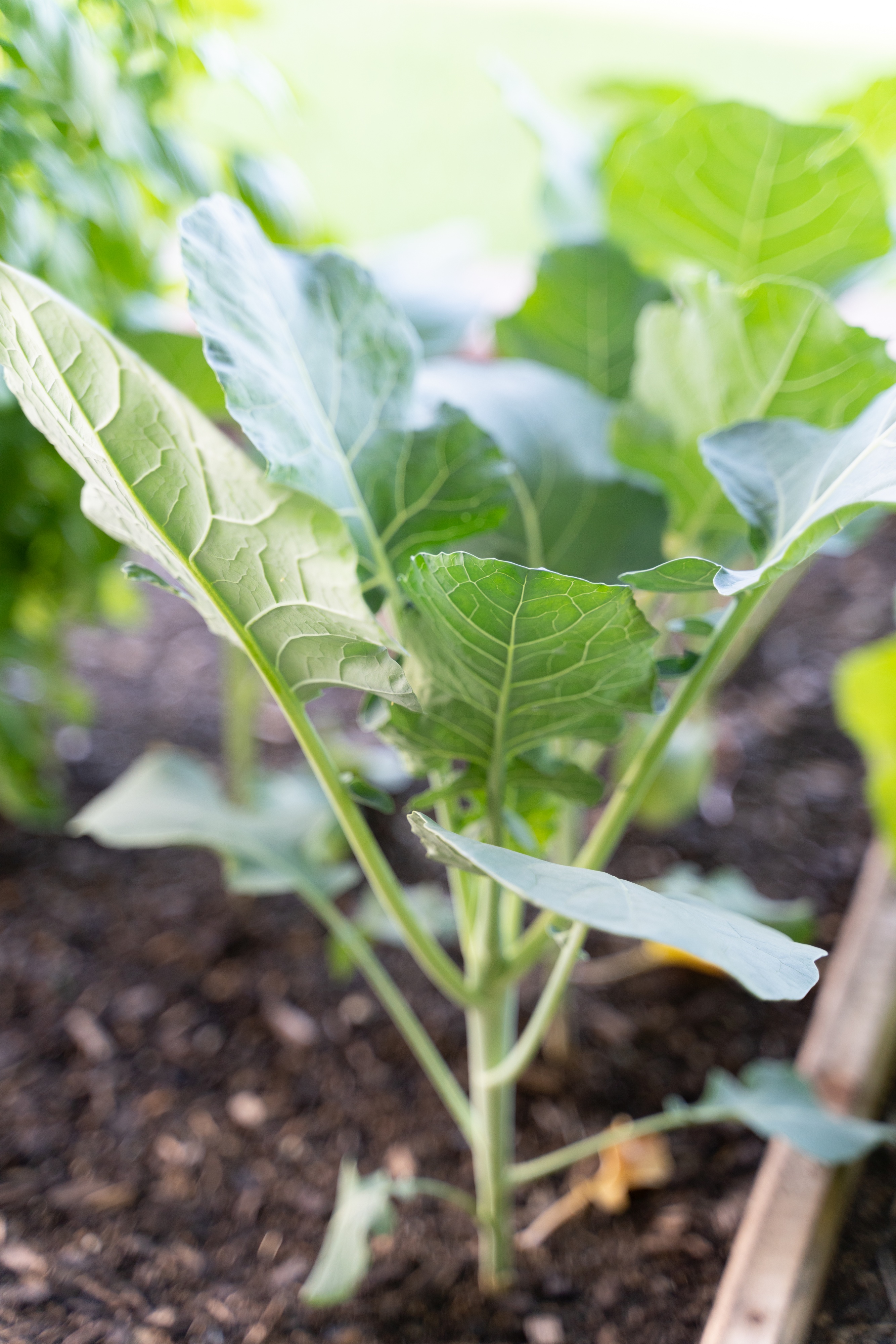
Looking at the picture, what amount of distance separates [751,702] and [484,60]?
94cm

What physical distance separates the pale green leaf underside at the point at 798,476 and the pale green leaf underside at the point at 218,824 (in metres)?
0.44

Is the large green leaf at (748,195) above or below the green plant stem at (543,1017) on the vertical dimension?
above

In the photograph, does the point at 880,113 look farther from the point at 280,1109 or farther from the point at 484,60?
the point at 280,1109

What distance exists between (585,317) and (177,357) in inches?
11.3

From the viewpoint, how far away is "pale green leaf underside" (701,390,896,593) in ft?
1.23

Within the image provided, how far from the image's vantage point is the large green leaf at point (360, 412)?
43 cm

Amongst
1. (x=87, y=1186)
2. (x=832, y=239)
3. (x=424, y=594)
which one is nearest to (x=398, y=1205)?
(x=87, y=1186)

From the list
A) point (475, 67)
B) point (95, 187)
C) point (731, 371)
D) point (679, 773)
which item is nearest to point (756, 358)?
point (731, 371)

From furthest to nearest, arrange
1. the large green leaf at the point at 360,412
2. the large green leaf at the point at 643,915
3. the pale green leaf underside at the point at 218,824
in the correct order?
the pale green leaf underside at the point at 218,824
the large green leaf at the point at 360,412
the large green leaf at the point at 643,915

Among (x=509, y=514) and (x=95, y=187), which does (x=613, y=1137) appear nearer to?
(x=509, y=514)

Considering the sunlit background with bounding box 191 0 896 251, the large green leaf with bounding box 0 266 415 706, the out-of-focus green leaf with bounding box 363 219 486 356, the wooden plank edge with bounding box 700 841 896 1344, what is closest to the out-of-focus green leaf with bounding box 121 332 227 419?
the out-of-focus green leaf with bounding box 363 219 486 356

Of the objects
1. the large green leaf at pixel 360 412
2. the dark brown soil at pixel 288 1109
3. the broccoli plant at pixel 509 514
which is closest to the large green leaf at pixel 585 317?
the broccoli plant at pixel 509 514

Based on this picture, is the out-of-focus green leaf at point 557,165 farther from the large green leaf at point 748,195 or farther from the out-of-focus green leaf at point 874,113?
the out-of-focus green leaf at point 874,113

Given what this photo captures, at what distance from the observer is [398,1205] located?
2.37 ft
